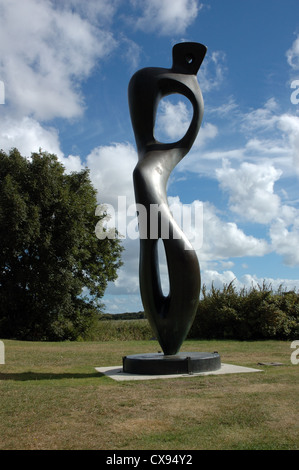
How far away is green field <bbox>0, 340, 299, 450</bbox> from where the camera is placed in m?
3.83

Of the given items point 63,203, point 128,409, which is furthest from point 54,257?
point 128,409

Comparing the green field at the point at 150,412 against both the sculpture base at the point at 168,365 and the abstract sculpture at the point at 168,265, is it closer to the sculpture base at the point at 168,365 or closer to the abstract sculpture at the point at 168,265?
the sculpture base at the point at 168,365

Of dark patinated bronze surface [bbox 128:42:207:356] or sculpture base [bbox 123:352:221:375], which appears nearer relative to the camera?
sculpture base [bbox 123:352:221:375]

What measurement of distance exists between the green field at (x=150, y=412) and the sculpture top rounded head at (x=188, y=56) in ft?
20.3

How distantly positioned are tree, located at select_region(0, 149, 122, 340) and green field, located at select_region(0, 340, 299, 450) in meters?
12.0

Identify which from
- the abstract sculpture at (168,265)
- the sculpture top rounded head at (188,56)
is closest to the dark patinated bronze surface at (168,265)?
the abstract sculpture at (168,265)

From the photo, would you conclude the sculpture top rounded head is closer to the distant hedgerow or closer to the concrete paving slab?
the concrete paving slab

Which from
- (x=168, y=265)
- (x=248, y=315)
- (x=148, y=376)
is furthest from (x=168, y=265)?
(x=248, y=315)

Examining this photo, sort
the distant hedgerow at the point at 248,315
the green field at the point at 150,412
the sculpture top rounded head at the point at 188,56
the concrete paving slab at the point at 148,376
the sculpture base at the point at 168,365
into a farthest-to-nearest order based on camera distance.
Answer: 1. the distant hedgerow at the point at 248,315
2. the sculpture top rounded head at the point at 188,56
3. the sculpture base at the point at 168,365
4. the concrete paving slab at the point at 148,376
5. the green field at the point at 150,412

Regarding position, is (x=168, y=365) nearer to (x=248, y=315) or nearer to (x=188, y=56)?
(x=188, y=56)

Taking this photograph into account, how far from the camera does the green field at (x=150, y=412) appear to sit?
3.83 metres

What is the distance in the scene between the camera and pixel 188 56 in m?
9.27

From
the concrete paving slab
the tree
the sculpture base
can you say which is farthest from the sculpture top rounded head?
the tree
